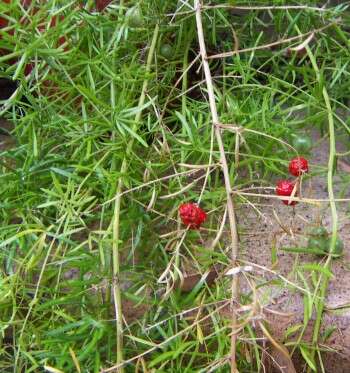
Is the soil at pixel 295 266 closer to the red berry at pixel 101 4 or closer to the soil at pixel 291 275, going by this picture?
the soil at pixel 291 275

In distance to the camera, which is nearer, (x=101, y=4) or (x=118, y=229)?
(x=118, y=229)

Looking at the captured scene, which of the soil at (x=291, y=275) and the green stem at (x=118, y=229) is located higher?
the green stem at (x=118, y=229)

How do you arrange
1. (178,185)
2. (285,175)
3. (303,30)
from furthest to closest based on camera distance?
(303,30) < (285,175) < (178,185)

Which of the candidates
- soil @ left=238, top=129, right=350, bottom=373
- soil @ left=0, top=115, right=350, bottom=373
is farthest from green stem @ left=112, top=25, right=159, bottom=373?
soil @ left=238, top=129, right=350, bottom=373

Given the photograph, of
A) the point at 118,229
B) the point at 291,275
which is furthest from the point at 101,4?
the point at 291,275

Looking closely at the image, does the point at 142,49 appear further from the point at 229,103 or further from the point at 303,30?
the point at 303,30

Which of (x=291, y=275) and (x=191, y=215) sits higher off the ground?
(x=191, y=215)

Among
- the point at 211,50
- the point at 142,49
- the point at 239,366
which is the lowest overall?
the point at 239,366

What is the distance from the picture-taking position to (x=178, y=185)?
1.22 m

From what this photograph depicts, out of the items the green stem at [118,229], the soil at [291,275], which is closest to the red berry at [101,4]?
the green stem at [118,229]

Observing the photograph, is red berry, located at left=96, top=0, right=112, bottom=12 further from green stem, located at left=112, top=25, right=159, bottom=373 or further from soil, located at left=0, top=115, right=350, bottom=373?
soil, located at left=0, top=115, right=350, bottom=373

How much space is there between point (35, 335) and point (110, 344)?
13 cm

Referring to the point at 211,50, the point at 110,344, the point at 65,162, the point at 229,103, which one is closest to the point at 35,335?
the point at 110,344

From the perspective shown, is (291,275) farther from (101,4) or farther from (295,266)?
(101,4)
